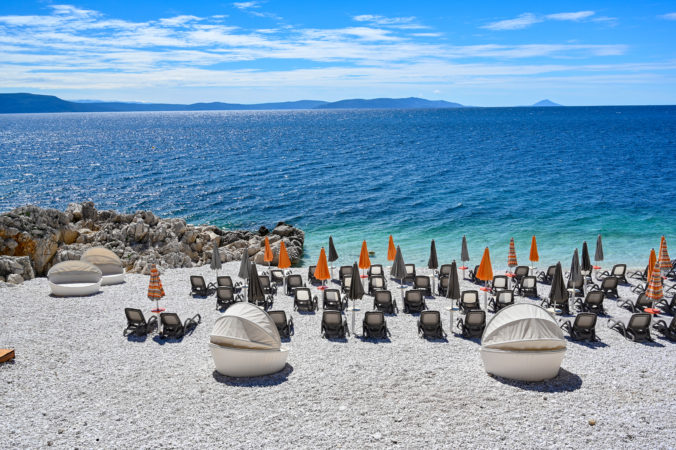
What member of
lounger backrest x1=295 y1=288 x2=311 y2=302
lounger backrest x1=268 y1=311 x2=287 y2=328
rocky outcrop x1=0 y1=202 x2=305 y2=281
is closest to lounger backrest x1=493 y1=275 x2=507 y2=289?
lounger backrest x1=295 y1=288 x2=311 y2=302

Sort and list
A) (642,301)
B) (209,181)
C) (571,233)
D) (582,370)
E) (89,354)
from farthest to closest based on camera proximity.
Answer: (209,181) < (571,233) < (642,301) < (89,354) < (582,370)

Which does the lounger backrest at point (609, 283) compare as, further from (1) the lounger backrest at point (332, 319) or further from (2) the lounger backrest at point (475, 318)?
(1) the lounger backrest at point (332, 319)

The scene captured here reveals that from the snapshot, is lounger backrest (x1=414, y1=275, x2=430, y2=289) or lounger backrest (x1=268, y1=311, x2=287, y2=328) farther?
lounger backrest (x1=414, y1=275, x2=430, y2=289)

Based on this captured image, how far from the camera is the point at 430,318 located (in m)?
14.3

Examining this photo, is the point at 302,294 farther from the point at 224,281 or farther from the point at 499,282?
the point at 499,282

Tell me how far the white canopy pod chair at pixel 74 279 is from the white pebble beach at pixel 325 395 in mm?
3039

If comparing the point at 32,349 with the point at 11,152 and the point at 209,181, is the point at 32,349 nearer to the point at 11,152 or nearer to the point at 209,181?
the point at 209,181

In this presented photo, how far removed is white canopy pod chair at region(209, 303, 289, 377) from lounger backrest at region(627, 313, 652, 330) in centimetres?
922

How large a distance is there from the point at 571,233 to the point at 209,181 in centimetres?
3674

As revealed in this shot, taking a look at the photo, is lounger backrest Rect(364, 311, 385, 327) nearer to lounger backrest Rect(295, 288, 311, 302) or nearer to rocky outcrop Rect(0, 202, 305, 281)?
lounger backrest Rect(295, 288, 311, 302)

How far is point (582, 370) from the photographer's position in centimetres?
1197

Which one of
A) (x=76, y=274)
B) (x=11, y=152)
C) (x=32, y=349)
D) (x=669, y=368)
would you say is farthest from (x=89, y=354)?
(x=11, y=152)

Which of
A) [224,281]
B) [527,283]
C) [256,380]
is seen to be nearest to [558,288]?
[527,283]

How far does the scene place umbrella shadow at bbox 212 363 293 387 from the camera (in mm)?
11445
